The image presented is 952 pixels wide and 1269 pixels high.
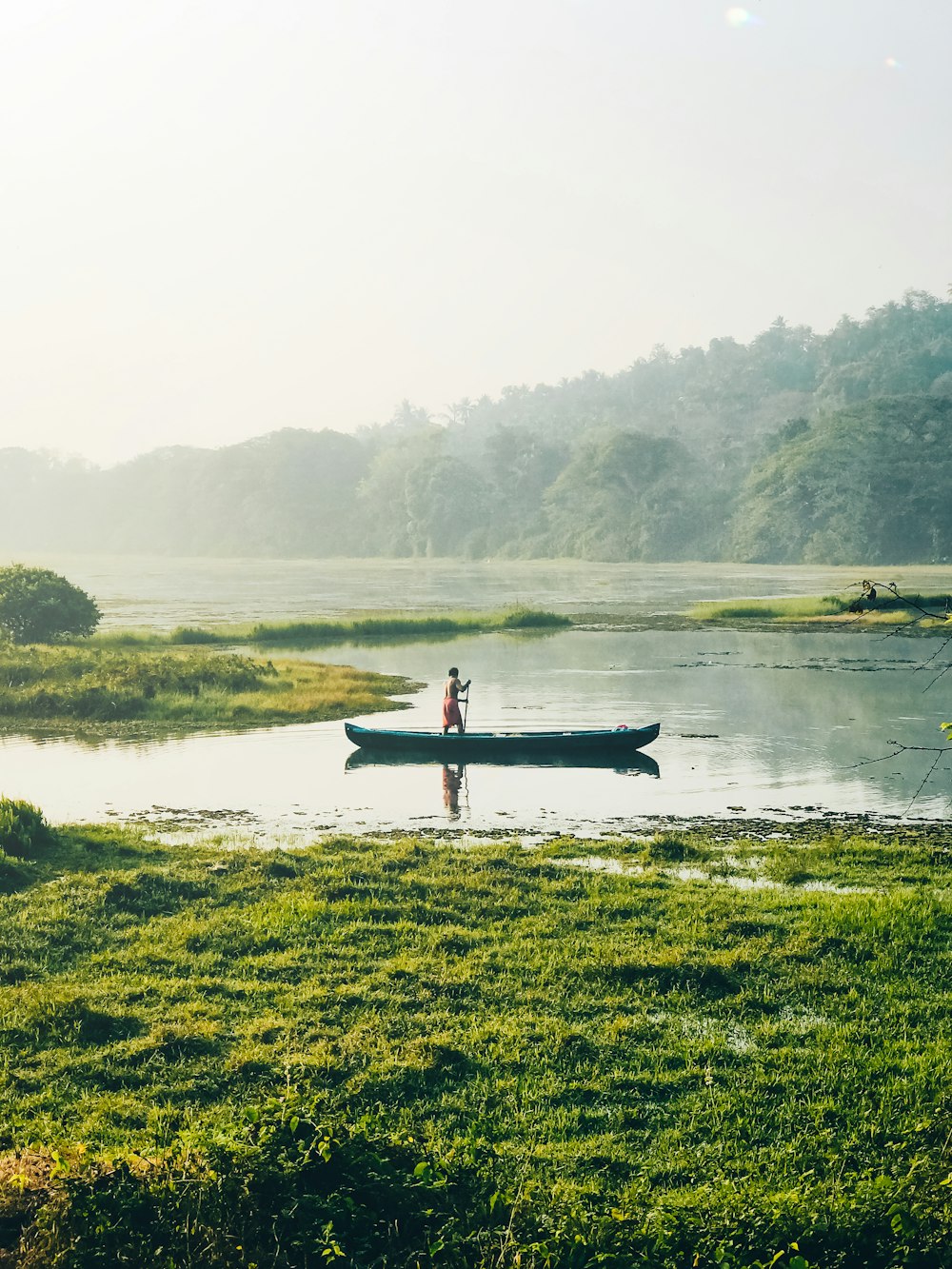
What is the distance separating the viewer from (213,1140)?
6977 millimetres

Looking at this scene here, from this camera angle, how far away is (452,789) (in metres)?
22.3

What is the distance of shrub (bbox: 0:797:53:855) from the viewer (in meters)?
15.9

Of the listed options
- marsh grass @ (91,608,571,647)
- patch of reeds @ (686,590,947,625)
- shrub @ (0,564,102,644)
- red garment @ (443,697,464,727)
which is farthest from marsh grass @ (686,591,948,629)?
red garment @ (443,697,464,727)

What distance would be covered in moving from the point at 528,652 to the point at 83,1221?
139 ft

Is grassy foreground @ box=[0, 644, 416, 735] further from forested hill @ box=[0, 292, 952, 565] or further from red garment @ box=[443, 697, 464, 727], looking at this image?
forested hill @ box=[0, 292, 952, 565]

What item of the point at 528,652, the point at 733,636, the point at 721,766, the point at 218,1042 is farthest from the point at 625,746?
the point at 733,636

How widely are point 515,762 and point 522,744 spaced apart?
558 millimetres

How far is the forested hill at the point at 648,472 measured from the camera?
113 meters

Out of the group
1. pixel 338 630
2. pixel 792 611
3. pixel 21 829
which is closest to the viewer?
pixel 21 829

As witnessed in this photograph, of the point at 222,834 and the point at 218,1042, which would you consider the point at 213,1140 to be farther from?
the point at 222,834

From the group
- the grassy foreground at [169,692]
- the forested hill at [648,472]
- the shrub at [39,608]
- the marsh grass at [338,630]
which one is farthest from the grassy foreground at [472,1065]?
the forested hill at [648,472]

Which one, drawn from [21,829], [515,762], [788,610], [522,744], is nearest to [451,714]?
[515,762]

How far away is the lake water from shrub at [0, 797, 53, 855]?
112 inches

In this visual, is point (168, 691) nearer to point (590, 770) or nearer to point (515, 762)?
point (515, 762)
